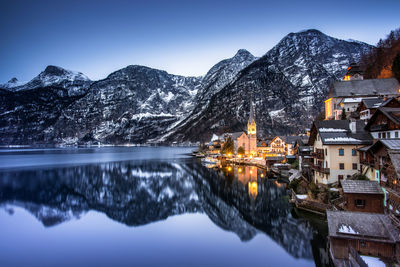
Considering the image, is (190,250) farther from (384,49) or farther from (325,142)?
(384,49)

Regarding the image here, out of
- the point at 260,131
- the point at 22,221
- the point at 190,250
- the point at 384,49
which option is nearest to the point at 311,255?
the point at 190,250

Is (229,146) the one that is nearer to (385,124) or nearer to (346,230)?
(385,124)

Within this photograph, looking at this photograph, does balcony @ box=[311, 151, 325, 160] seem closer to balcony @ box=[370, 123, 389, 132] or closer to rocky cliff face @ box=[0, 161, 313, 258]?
balcony @ box=[370, 123, 389, 132]

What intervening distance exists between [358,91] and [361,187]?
50003 millimetres

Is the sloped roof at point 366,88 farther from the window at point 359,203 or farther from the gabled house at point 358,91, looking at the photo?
the window at point 359,203

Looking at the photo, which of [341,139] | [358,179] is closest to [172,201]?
[341,139]

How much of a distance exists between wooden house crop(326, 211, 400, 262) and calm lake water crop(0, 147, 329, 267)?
463cm

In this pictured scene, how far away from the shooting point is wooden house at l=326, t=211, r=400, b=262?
51.6 feet

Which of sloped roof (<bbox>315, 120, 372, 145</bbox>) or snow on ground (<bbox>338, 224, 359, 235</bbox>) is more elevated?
sloped roof (<bbox>315, 120, 372, 145</bbox>)

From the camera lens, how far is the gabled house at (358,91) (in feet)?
198

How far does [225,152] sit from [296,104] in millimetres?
99330

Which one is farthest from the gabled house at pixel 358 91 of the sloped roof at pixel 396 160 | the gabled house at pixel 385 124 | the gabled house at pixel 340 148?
the sloped roof at pixel 396 160

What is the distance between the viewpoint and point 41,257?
2334cm

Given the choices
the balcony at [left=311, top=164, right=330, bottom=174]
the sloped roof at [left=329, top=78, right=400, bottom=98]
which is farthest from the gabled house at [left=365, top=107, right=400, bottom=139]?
the sloped roof at [left=329, top=78, right=400, bottom=98]
